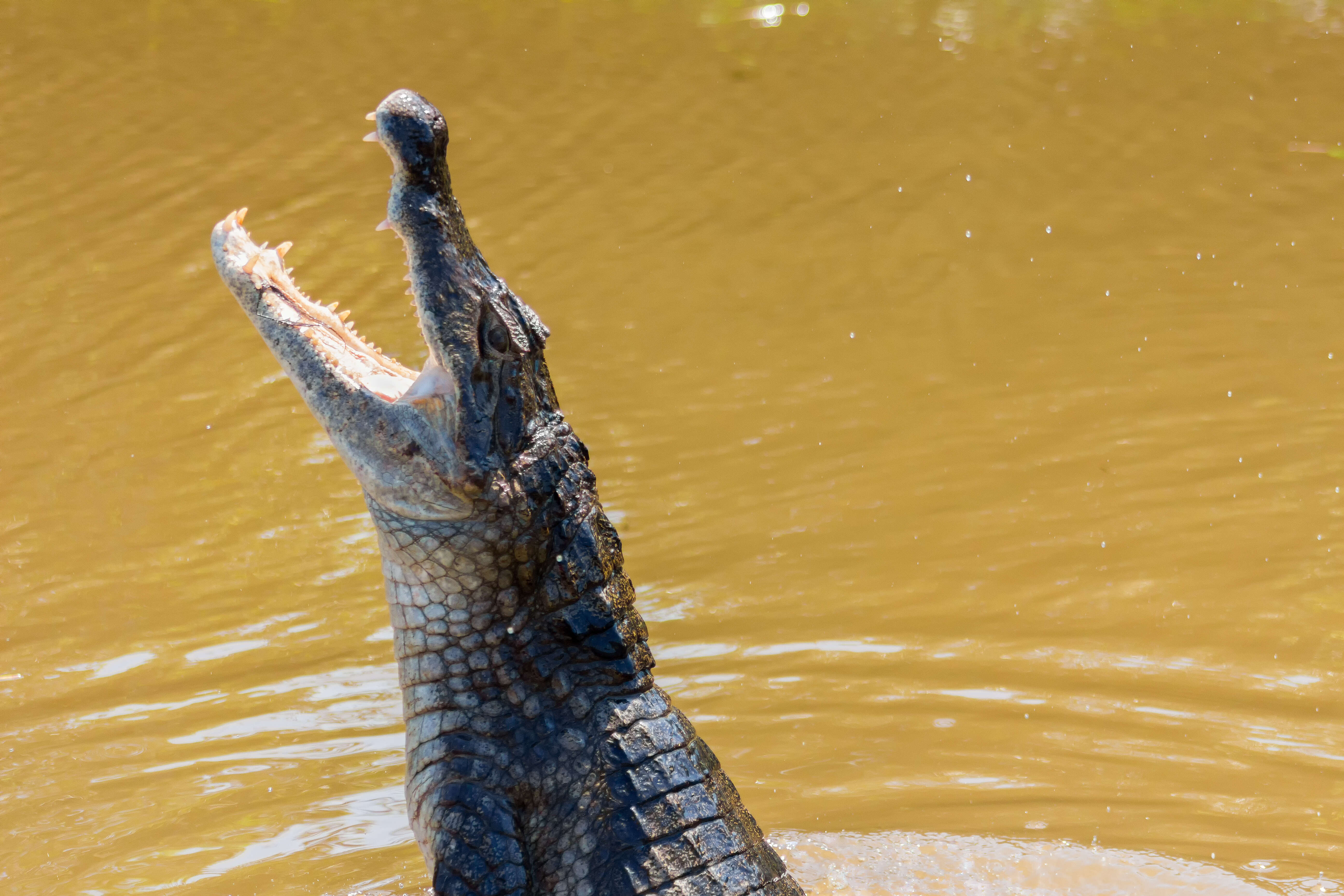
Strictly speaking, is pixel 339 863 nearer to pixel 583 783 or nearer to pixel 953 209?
pixel 583 783

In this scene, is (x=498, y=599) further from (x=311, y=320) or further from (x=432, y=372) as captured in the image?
(x=311, y=320)

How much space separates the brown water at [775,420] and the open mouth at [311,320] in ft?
5.51

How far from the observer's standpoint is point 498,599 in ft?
9.42

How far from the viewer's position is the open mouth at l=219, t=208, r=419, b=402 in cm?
297

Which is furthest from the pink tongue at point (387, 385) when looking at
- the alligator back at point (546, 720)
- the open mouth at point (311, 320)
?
the alligator back at point (546, 720)

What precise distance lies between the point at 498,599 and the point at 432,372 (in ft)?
1.73

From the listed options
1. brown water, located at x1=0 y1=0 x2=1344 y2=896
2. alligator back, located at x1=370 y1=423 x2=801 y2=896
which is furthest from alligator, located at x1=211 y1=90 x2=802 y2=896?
brown water, located at x1=0 y1=0 x2=1344 y2=896

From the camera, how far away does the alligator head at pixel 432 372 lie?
2854mm

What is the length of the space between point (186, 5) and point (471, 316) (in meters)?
9.65

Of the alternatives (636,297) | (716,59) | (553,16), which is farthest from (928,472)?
(553,16)

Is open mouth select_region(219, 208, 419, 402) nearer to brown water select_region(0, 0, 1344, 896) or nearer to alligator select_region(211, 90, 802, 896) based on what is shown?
alligator select_region(211, 90, 802, 896)

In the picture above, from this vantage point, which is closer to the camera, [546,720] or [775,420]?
[546,720]

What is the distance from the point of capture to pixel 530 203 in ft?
29.0

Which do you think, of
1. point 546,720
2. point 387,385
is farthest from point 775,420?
point 546,720
